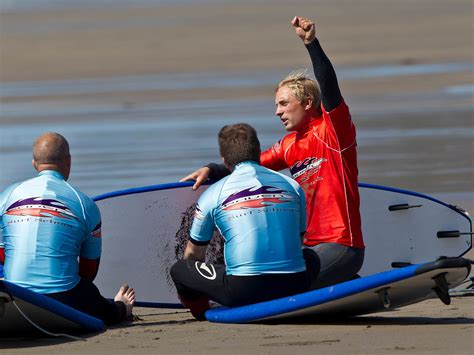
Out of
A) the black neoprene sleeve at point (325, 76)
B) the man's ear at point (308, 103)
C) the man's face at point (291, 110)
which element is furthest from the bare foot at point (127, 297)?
the black neoprene sleeve at point (325, 76)

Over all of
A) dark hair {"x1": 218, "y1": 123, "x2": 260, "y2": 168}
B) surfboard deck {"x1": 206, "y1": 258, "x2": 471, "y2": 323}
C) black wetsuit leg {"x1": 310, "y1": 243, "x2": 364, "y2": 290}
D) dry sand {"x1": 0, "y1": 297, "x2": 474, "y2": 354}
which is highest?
dark hair {"x1": 218, "y1": 123, "x2": 260, "y2": 168}

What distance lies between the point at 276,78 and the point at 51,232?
12514mm

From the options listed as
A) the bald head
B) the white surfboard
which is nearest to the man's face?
the white surfboard

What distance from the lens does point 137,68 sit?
20.9 meters

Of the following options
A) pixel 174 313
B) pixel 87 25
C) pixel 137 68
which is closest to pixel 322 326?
pixel 174 313

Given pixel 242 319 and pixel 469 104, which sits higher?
pixel 469 104

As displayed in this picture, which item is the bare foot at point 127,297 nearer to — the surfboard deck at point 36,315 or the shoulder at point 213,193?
the surfboard deck at point 36,315

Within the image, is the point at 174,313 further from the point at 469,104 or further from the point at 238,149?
the point at 469,104

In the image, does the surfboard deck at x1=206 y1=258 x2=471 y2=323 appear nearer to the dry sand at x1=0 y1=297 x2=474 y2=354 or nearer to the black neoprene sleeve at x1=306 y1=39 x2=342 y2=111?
the dry sand at x1=0 y1=297 x2=474 y2=354

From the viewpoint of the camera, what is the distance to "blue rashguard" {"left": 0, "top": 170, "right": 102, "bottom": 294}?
20.5 ft

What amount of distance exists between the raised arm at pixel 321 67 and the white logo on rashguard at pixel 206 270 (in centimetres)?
105

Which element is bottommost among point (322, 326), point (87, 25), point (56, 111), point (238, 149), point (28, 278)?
point (322, 326)

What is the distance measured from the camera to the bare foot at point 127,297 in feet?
22.6

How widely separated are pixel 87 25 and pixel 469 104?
13.0 m
